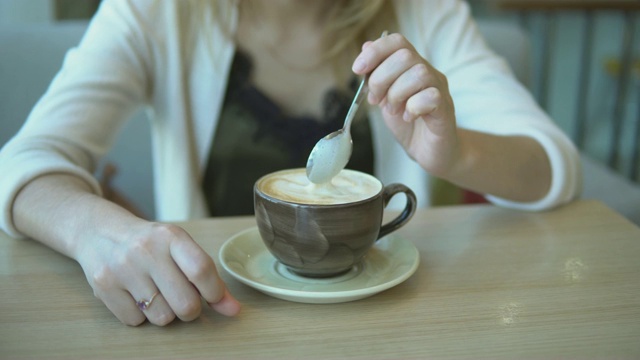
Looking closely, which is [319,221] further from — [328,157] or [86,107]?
[86,107]

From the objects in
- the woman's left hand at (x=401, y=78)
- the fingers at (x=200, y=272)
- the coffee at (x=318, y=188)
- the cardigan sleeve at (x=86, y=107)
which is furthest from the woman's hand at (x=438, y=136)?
Result: the cardigan sleeve at (x=86, y=107)

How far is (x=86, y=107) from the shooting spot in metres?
0.93

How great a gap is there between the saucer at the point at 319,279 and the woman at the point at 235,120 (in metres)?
0.07

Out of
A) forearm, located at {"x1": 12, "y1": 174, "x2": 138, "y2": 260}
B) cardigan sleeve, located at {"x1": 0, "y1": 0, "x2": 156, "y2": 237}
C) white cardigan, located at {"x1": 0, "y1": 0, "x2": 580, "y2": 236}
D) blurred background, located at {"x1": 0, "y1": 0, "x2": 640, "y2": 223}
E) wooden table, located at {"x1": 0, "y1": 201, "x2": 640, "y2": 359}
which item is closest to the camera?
wooden table, located at {"x1": 0, "y1": 201, "x2": 640, "y2": 359}

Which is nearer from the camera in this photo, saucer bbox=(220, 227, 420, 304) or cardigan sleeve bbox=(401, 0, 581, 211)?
saucer bbox=(220, 227, 420, 304)

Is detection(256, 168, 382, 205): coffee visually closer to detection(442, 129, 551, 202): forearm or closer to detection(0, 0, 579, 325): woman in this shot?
detection(0, 0, 579, 325): woman

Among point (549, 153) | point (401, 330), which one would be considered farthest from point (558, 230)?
point (401, 330)

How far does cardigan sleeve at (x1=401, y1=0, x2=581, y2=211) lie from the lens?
891 mm

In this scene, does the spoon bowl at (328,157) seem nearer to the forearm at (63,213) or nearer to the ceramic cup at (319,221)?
the ceramic cup at (319,221)

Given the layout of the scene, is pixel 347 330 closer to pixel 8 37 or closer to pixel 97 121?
pixel 97 121

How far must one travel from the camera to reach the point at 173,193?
1.18 metres

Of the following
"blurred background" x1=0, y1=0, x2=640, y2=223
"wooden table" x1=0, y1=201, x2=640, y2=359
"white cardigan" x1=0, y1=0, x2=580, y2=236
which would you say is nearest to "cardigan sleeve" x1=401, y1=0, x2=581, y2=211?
"white cardigan" x1=0, y1=0, x2=580, y2=236

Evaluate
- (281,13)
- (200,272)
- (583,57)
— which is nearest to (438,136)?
(200,272)

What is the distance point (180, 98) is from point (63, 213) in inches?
20.3
